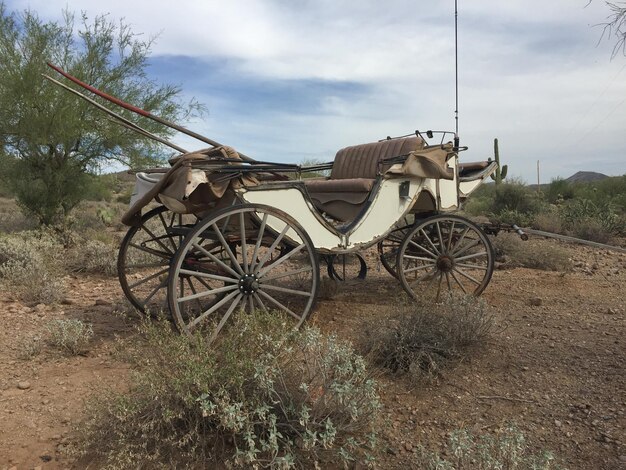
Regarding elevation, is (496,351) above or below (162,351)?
below

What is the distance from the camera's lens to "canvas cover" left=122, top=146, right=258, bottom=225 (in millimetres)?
Result: 3654

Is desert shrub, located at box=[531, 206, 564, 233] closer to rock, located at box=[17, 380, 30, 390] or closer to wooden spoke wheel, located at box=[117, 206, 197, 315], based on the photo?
wooden spoke wheel, located at box=[117, 206, 197, 315]

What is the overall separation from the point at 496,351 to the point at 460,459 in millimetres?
1619

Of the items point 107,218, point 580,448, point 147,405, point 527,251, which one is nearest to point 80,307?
point 147,405

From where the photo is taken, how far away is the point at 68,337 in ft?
13.0

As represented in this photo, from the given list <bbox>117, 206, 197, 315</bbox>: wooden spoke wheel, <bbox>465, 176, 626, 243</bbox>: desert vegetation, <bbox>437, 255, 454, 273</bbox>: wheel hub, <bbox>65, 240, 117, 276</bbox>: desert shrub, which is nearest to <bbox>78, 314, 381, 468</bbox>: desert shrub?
<bbox>117, 206, 197, 315</bbox>: wooden spoke wheel

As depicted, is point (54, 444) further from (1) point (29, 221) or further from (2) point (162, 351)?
(1) point (29, 221)

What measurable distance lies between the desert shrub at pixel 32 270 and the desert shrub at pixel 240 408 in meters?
3.22

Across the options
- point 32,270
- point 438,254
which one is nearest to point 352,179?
point 438,254

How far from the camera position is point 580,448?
2646 mm

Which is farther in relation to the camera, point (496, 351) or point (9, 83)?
point (9, 83)

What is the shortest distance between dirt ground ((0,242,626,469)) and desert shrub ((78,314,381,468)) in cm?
26

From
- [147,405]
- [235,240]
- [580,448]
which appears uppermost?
[235,240]

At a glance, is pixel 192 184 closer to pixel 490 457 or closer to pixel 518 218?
pixel 490 457
